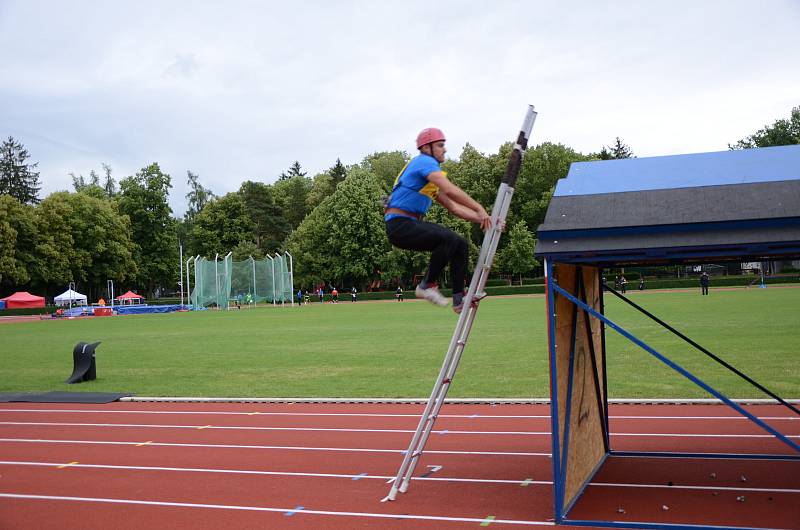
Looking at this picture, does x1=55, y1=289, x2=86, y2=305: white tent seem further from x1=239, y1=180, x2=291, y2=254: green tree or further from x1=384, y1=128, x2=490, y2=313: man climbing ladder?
x1=384, y1=128, x2=490, y2=313: man climbing ladder

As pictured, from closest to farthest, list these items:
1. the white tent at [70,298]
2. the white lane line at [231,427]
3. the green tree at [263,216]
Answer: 1. the white lane line at [231,427]
2. the white tent at [70,298]
3. the green tree at [263,216]

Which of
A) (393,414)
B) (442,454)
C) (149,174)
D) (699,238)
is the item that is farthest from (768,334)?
(149,174)

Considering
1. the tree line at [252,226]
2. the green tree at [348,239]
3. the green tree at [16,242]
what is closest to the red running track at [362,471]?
the tree line at [252,226]

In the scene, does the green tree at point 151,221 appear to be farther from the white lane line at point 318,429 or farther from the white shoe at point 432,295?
the white shoe at point 432,295

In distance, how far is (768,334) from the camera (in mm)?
19578

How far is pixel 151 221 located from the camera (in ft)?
290

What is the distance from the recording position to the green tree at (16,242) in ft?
233

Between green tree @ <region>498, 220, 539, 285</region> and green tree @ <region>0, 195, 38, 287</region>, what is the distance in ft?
153

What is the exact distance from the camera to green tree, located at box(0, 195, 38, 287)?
7100 cm

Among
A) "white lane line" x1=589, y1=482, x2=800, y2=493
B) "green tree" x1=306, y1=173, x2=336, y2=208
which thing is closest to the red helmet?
"white lane line" x1=589, y1=482, x2=800, y2=493

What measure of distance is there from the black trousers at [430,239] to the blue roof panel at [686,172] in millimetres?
1136

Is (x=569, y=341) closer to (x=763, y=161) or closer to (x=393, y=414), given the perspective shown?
(x=763, y=161)

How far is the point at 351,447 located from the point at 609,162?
453 cm

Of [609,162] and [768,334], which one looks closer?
[609,162]
